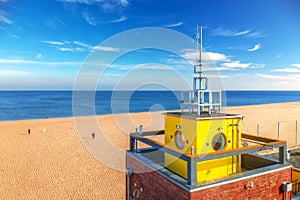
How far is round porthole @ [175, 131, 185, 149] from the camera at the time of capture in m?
5.37

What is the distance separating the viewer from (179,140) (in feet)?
18.0

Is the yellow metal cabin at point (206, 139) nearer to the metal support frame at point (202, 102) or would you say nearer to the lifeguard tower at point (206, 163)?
the lifeguard tower at point (206, 163)

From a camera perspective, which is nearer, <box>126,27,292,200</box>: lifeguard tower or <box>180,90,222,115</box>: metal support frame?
<box>126,27,292,200</box>: lifeguard tower

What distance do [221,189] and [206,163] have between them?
2.05 feet

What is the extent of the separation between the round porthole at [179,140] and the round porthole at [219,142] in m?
0.72

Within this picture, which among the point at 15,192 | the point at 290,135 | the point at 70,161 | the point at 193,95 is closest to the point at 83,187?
the point at 15,192

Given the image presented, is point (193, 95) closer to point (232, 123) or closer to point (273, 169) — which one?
point (232, 123)

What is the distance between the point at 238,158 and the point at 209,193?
→ 155cm

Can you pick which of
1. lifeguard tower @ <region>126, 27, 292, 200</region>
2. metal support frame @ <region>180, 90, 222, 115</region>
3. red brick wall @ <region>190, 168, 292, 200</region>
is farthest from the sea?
red brick wall @ <region>190, 168, 292, 200</region>

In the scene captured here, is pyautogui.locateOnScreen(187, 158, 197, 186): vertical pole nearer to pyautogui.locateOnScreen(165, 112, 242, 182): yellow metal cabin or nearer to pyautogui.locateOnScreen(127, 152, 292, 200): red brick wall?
pyautogui.locateOnScreen(127, 152, 292, 200): red brick wall

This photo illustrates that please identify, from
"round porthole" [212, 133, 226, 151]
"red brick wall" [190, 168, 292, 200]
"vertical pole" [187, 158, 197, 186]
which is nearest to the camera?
"vertical pole" [187, 158, 197, 186]

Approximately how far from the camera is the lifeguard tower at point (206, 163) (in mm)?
4535

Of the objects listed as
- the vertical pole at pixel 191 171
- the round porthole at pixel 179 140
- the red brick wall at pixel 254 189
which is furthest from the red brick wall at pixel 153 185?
the round porthole at pixel 179 140

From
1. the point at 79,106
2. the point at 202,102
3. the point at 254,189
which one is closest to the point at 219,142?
the point at 202,102
